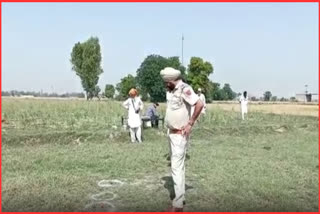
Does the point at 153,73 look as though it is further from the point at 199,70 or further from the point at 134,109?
the point at 134,109

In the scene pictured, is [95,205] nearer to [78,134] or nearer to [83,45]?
[78,134]

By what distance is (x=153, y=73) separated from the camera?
8044 centimetres

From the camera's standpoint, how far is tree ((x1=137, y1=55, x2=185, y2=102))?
3142 inches

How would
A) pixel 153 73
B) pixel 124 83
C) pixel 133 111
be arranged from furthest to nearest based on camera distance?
1. pixel 124 83
2. pixel 153 73
3. pixel 133 111

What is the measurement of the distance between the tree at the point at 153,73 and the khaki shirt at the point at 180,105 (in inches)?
2874

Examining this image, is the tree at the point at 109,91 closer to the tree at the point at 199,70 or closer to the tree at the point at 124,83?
the tree at the point at 124,83

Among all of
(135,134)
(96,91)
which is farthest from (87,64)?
(135,134)

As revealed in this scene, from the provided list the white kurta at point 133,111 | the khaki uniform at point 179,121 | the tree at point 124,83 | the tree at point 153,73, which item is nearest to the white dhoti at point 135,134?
the white kurta at point 133,111

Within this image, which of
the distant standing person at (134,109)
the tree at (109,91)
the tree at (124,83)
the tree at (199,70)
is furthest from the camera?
the tree at (109,91)

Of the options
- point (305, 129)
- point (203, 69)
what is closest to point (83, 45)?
point (203, 69)

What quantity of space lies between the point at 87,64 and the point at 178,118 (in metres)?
65.0

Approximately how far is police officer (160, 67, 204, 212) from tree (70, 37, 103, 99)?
210 ft

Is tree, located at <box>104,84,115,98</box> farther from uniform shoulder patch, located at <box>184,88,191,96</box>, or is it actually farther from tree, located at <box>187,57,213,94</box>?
uniform shoulder patch, located at <box>184,88,191,96</box>

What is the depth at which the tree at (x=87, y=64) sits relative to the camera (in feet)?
226
